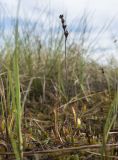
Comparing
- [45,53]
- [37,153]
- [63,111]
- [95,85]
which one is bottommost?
[37,153]

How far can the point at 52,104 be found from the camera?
9.42 ft

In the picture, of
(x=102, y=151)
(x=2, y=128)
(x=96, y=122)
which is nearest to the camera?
(x=102, y=151)

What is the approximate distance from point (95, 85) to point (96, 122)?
66.3 inches

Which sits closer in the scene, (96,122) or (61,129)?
(61,129)

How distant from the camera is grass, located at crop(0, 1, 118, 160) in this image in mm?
1439

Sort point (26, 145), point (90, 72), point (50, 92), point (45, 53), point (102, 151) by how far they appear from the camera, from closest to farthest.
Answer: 1. point (102, 151)
2. point (26, 145)
3. point (50, 92)
4. point (45, 53)
5. point (90, 72)

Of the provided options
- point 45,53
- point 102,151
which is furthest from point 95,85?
point 102,151

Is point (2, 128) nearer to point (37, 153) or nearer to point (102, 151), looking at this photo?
point (37, 153)

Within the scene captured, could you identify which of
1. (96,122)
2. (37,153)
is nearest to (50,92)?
(96,122)

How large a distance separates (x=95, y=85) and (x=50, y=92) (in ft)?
2.83

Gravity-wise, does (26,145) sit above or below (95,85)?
below

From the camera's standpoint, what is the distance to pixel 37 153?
1.40 meters

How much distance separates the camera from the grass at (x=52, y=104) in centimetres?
144

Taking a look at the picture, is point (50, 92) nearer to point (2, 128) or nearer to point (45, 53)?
point (45, 53)
